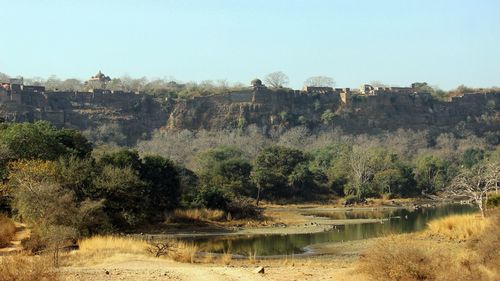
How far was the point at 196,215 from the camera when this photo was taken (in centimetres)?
4422

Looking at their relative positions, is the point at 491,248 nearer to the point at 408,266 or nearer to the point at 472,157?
the point at 408,266

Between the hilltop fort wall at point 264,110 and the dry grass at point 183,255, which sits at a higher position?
the hilltop fort wall at point 264,110

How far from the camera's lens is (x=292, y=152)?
76.2 meters

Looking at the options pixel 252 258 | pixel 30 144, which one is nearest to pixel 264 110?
pixel 30 144

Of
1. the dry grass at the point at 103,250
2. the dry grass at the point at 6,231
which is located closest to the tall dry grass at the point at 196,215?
the dry grass at the point at 6,231

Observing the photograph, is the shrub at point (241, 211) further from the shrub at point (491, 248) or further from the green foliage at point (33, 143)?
the shrub at point (491, 248)

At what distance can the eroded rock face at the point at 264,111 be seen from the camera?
4537 inches

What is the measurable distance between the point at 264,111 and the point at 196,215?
89.2m

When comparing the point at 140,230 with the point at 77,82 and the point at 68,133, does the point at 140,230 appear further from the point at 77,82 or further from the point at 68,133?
the point at 77,82

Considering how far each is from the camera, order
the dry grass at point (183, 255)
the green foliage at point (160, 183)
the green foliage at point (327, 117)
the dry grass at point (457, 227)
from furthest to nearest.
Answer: the green foliage at point (327, 117)
the green foliage at point (160, 183)
the dry grass at point (457, 227)
the dry grass at point (183, 255)

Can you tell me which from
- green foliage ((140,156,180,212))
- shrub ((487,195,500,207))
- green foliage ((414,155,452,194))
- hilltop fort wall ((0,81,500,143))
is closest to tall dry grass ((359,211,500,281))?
shrub ((487,195,500,207))

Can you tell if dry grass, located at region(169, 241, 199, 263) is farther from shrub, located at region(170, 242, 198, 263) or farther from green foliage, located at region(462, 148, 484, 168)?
green foliage, located at region(462, 148, 484, 168)

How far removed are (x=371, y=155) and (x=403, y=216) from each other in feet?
102

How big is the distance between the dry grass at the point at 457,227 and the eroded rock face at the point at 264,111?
85.7m
